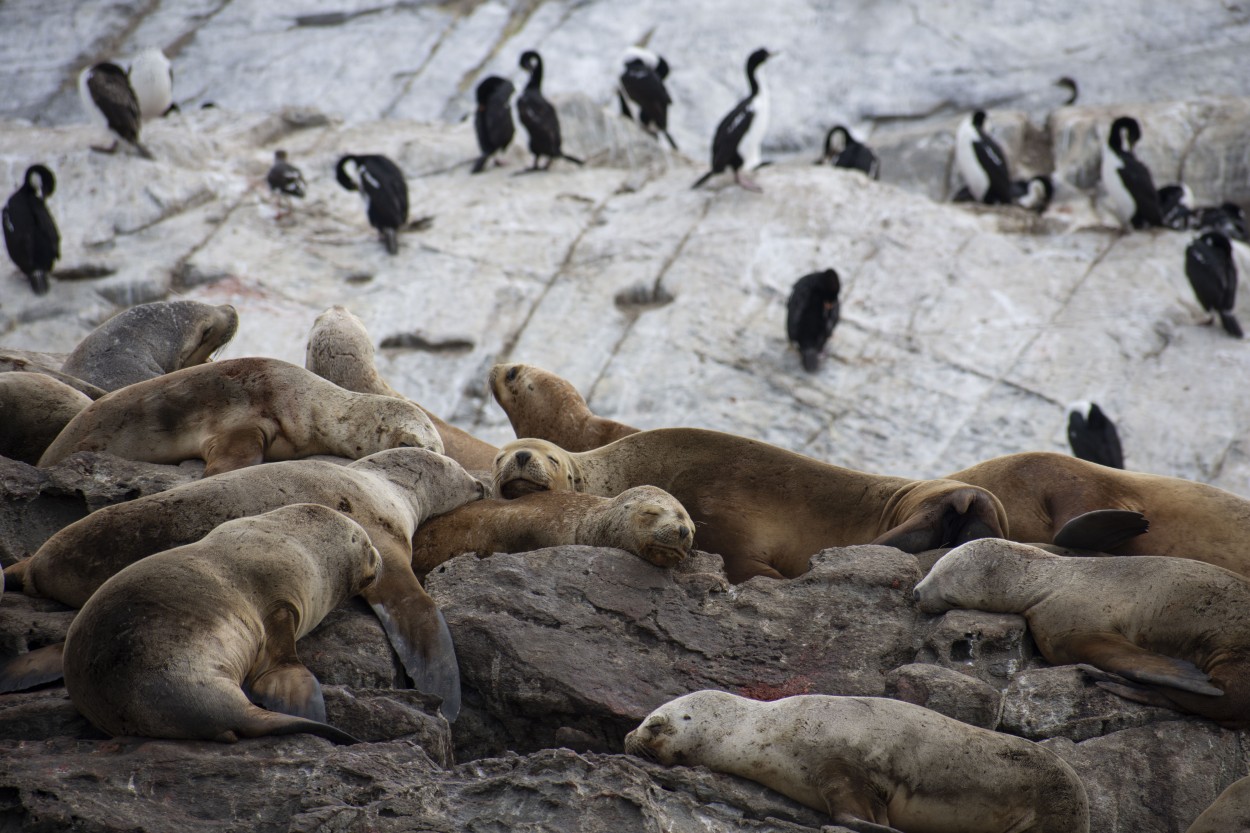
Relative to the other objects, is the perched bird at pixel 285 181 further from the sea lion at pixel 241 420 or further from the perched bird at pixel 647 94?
the sea lion at pixel 241 420

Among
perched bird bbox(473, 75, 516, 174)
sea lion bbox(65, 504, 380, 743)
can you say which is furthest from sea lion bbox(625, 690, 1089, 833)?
perched bird bbox(473, 75, 516, 174)

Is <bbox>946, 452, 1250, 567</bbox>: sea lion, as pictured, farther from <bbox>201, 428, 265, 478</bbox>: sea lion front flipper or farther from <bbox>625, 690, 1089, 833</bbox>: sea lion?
<bbox>201, 428, 265, 478</bbox>: sea lion front flipper

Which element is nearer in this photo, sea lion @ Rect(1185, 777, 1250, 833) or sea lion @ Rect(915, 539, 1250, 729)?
sea lion @ Rect(1185, 777, 1250, 833)

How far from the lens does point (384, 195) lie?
15578mm

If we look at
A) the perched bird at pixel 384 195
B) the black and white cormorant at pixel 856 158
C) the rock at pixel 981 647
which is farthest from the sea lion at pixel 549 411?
the black and white cormorant at pixel 856 158

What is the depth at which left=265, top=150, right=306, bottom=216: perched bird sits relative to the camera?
55.0ft

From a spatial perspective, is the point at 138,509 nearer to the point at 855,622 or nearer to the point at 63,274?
the point at 855,622

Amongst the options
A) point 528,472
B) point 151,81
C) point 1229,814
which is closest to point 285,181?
point 151,81

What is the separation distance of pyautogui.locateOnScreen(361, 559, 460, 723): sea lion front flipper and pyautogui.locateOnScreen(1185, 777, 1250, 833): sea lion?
2.14 m

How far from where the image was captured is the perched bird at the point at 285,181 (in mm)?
16750

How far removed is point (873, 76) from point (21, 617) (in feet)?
69.7

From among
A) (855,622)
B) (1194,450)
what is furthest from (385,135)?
(855,622)

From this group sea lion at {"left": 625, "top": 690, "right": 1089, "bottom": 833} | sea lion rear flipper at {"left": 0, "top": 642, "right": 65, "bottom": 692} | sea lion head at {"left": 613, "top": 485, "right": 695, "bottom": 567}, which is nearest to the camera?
sea lion at {"left": 625, "top": 690, "right": 1089, "bottom": 833}

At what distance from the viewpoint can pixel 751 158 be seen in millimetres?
18359
